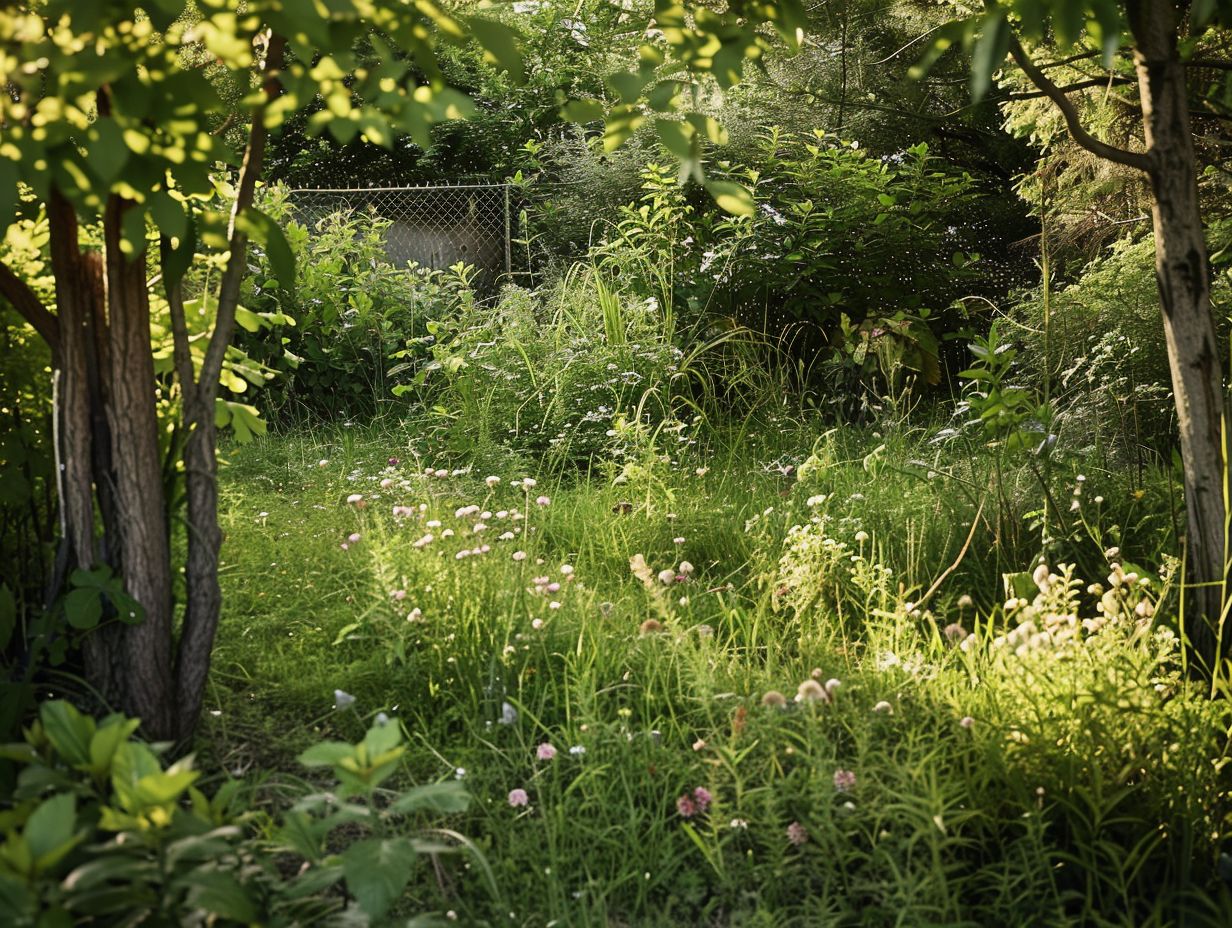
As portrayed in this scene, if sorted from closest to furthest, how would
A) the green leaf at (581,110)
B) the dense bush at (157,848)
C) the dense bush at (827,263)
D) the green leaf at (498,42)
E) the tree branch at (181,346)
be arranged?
the dense bush at (157,848)
the green leaf at (498,42)
the green leaf at (581,110)
the tree branch at (181,346)
the dense bush at (827,263)

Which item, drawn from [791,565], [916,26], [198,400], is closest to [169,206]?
[198,400]

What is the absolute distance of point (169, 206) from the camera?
173 cm

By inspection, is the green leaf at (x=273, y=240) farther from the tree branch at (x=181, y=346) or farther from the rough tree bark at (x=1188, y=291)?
the rough tree bark at (x=1188, y=291)

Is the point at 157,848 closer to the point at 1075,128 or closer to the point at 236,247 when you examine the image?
the point at 236,247

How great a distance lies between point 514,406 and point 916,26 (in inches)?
139

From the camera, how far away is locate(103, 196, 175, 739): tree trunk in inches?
87.6

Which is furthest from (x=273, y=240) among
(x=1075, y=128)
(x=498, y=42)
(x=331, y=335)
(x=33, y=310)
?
(x=331, y=335)

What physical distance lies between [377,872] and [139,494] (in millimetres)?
1062

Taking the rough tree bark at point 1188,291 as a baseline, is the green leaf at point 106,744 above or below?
below

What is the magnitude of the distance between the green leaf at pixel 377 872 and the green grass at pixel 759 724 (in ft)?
0.96

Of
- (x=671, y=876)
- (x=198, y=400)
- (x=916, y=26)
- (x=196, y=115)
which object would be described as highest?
(x=916, y=26)

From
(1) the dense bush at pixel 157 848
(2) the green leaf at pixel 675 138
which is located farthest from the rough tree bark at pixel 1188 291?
(1) the dense bush at pixel 157 848

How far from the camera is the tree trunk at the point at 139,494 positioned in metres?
2.22

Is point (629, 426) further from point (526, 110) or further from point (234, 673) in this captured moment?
point (526, 110)
